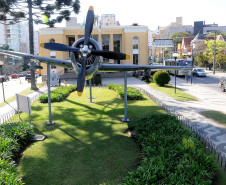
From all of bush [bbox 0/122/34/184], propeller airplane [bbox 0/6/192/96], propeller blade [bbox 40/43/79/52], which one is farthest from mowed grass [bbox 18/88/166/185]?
propeller blade [bbox 40/43/79/52]

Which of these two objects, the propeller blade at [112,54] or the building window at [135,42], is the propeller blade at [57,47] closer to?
the propeller blade at [112,54]

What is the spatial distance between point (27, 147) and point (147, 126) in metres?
6.37

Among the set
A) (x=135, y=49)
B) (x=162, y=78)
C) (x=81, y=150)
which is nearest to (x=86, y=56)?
(x=81, y=150)

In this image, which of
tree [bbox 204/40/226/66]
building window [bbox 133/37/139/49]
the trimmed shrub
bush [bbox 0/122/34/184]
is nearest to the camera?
the trimmed shrub

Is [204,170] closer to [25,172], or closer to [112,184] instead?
[112,184]

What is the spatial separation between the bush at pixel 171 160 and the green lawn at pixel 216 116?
5.02 meters

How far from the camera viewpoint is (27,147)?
10.6m

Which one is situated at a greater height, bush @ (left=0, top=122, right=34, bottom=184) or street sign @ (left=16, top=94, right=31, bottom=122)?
street sign @ (left=16, top=94, right=31, bottom=122)

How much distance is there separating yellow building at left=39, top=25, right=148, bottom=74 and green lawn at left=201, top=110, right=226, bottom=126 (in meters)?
34.5

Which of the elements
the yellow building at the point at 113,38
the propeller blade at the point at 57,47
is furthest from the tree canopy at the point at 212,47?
the propeller blade at the point at 57,47

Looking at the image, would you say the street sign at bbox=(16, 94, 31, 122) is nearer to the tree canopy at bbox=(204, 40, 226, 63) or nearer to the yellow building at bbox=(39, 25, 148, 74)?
the yellow building at bbox=(39, 25, 148, 74)

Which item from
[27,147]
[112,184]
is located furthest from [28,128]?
[112,184]

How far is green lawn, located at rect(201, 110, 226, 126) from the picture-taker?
14.3 meters

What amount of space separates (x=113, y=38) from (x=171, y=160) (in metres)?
46.1
